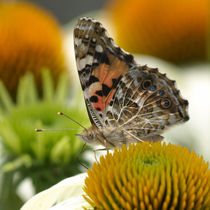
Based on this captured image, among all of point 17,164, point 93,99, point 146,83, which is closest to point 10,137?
point 17,164

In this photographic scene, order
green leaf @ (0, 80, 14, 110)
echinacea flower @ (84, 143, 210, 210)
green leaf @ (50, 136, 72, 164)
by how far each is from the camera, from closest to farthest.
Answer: echinacea flower @ (84, 143, 210, 210) < green leaf @ (50, 136, 72, 164) < green leaf @ (0, 80, 14, 110)

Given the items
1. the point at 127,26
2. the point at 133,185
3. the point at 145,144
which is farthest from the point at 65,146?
the point at 127,26

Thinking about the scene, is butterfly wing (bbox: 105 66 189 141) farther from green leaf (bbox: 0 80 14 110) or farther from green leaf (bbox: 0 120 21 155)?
green leaf (bbox: 0 80 14 110)

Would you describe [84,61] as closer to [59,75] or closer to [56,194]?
[56,194]

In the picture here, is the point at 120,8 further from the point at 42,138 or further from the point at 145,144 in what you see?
the point at 145,144

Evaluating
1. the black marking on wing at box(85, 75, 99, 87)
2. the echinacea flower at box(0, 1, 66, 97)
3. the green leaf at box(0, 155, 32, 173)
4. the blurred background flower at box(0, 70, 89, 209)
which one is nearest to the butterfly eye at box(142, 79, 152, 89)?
the black marking on wing at box(85, 75, 99, 87)

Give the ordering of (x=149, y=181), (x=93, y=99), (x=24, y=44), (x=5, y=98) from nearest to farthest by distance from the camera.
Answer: (x=149, y=181)
(x=93, y=99)
(x=5, y=98)
(x=24, y=44)
